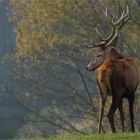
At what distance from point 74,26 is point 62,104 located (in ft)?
18.2

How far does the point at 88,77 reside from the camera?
3059 cm

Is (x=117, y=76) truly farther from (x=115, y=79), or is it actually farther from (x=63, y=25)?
(x=63, y=25)

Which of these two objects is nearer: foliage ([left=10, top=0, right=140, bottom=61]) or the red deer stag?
the red deer stag

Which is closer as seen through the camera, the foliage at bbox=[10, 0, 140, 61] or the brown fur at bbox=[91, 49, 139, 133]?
the brown fur at bbox=[91, 49, 139, 133]

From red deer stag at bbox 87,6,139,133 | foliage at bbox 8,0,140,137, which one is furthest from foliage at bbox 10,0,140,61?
red deer stag at bbox 87,6,139,133

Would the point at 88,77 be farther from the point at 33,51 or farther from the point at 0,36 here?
the point at 0,36

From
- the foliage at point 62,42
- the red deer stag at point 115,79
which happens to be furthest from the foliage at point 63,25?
the red deer stag at point 115,79

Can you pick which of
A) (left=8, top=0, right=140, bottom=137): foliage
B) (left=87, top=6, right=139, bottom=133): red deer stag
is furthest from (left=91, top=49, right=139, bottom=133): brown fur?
(left=8, top=0, right=140, bottom=137): foliage

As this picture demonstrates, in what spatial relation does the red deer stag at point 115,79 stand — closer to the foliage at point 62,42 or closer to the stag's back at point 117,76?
the stag's back at point 117,76

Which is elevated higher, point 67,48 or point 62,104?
Answer: point 67,48

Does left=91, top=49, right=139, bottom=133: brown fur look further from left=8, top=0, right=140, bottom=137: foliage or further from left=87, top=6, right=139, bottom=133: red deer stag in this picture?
left=8, top=0, right=140, bottom=137: foliage

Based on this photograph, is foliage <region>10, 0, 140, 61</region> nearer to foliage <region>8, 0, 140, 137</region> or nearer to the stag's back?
foliage <region>8, 0, 140, 137</region>

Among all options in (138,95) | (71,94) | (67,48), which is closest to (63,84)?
(71,94)

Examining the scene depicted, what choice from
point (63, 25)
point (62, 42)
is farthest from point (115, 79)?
point (63, 25)
